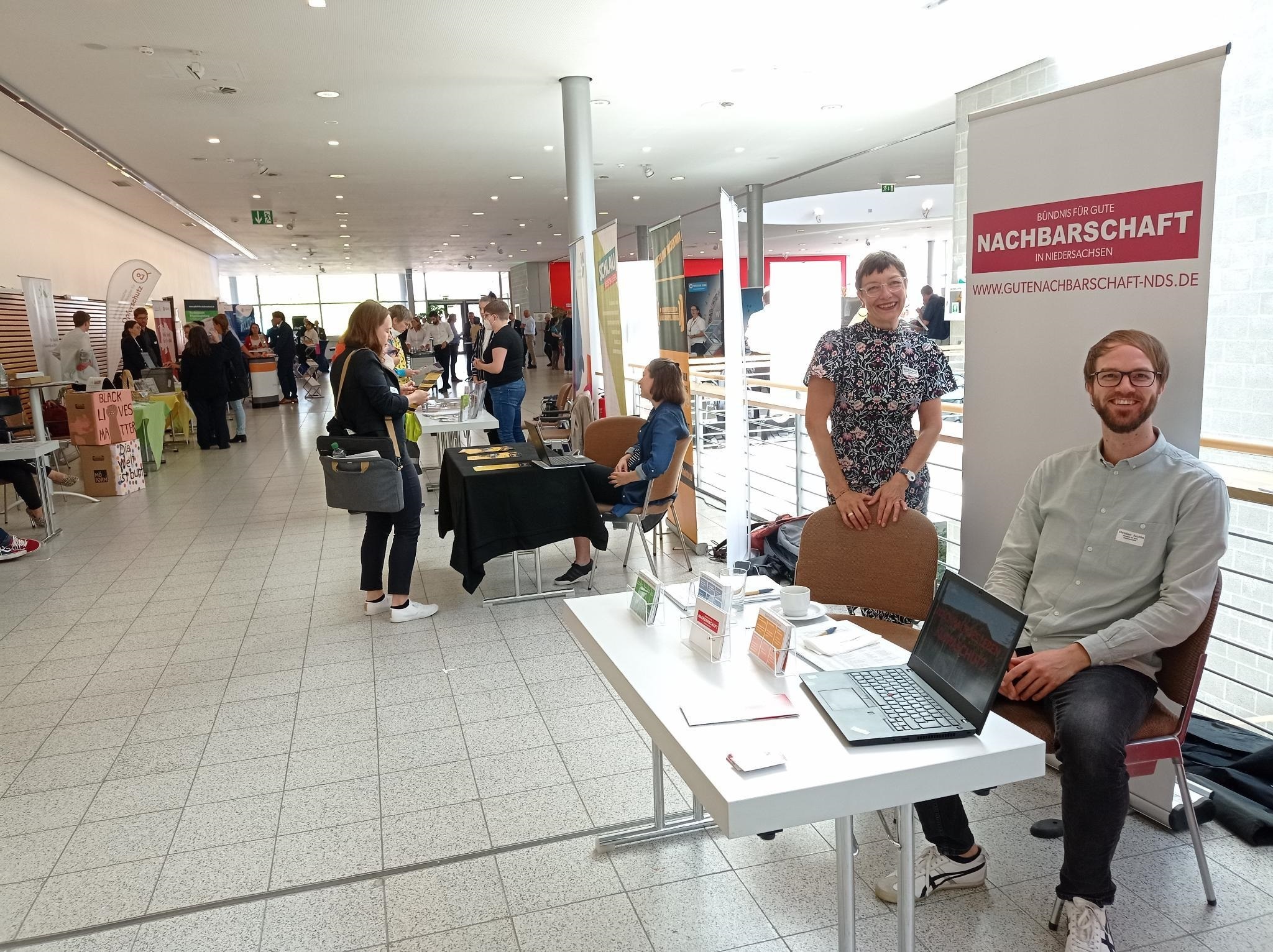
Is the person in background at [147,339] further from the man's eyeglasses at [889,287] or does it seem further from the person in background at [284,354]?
the man's eyeglasses at [889,287]

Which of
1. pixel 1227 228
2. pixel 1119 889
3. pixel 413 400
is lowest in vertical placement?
pixel 1119 889

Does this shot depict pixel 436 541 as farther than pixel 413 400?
Yes

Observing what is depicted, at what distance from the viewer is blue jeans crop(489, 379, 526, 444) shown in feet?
24.1

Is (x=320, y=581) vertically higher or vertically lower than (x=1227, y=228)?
lower

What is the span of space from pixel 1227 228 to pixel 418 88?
233 inches

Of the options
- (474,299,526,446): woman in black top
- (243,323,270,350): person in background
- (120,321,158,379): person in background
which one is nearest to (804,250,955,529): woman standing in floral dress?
(474,299,526,446): woman in black top

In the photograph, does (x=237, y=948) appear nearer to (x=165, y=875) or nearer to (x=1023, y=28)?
(x=165, y=875)

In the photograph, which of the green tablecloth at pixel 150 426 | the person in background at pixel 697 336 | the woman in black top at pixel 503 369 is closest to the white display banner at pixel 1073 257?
the woman in black top at pixel 503 369

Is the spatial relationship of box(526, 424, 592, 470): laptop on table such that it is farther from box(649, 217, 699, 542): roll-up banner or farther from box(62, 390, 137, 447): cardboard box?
box(62, 390, 137, 447): cardboard box

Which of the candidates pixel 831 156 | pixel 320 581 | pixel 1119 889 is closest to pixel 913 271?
pixel 831 156

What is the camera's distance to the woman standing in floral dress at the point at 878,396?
2.79m

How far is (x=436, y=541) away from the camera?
5773 millimetres

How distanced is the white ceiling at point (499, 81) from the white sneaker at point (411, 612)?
3663 millimetres

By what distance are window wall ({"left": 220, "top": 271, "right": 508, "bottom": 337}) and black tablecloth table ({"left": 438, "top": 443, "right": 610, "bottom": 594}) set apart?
95.9ft
